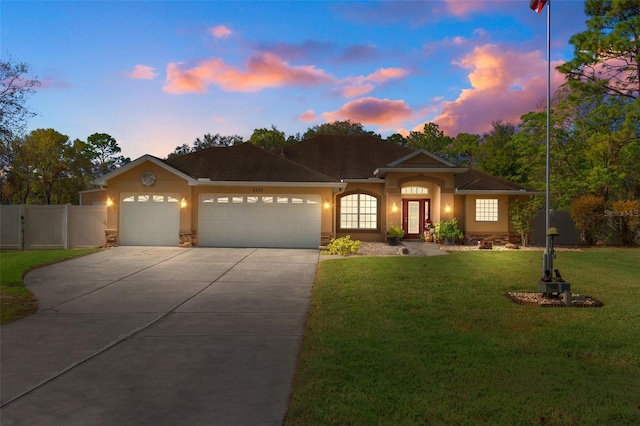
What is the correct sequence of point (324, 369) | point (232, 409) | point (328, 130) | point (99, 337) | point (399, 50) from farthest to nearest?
point (328, 130) < point (399, 50) < point (99, 337) < point (324, 369) < point (232, 409)

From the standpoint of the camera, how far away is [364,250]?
18.9m

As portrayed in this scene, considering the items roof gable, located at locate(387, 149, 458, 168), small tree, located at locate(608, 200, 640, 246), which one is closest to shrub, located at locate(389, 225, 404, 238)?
roof gable, located at locate(387, 149, 458, 168)

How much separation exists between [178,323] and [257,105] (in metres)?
18.5

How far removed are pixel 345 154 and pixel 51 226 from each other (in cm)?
1549

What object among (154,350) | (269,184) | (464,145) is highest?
(464,145)

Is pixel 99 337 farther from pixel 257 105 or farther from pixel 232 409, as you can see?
pixel 257 105

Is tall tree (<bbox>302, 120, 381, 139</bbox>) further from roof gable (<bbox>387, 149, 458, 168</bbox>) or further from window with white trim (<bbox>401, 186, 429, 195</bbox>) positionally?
roof gable (<bbox>387, 149, 458, 168</bbox>)

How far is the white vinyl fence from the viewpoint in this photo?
19141 millimetres

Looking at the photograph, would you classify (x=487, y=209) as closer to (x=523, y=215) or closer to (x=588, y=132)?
(x=523, y=215)

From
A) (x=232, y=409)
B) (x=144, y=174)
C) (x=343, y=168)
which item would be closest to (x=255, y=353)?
(x=232, y=409)

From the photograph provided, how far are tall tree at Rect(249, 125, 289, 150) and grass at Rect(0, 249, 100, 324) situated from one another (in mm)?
26706

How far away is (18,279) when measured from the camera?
11844 mm

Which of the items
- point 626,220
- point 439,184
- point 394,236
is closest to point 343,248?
point 394,236

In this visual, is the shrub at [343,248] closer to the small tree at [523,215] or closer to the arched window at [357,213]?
the arched window at [357,213]
